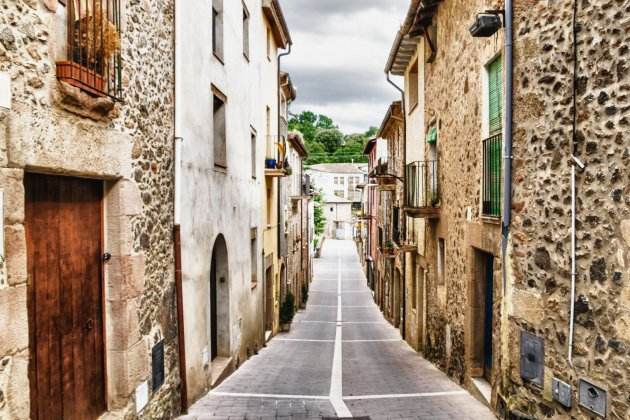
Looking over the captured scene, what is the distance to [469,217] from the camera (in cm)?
852

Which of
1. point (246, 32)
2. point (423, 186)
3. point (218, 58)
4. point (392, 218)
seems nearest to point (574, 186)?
point (218, 58)

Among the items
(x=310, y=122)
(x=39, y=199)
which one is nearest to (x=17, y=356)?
(x=39, y=199)

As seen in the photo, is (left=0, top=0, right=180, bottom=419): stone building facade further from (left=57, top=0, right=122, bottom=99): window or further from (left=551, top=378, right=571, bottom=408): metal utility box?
(left=551, top=378, right=571, bottom=408): metal utility box

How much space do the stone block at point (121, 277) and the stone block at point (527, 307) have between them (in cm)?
409

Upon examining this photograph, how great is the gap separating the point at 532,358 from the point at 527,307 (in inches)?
20.7

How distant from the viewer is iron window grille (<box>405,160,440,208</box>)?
11359 mm

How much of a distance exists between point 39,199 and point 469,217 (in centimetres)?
634

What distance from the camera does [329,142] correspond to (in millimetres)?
90188

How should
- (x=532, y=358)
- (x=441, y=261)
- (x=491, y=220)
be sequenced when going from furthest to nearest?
1. (x=441, y=261)
2. (x=491, y=220)
3. (x=532, y=358)

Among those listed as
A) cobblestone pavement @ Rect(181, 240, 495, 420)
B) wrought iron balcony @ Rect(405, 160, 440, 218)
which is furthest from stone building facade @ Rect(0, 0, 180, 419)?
wrought iron balcony @ Rect(405, 160, 440, 218)

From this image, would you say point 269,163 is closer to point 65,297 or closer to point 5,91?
point 65,297

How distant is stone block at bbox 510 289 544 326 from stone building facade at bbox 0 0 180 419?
13.3 feet

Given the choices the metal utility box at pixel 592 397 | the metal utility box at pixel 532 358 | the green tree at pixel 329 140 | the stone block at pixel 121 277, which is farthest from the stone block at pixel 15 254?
the green tree at pixel 329 140

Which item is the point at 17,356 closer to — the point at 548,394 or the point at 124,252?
the point at 124,252
